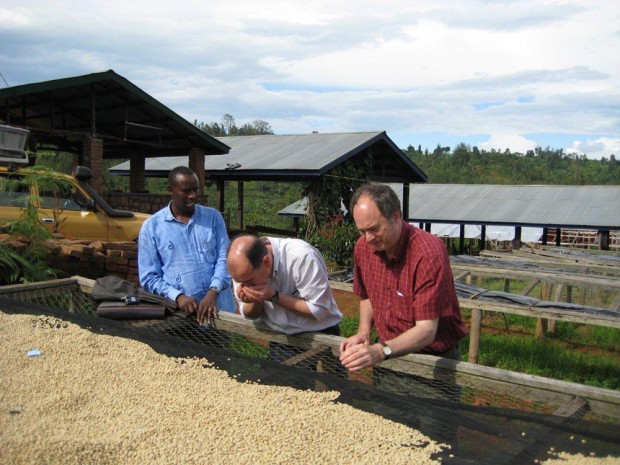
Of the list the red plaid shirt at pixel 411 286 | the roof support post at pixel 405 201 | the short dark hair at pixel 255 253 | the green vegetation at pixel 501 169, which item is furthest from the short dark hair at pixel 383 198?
the green vegetation at pixel 501 169

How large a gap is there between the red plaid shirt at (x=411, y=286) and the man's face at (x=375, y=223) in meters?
0.06

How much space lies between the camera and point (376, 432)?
1.97m

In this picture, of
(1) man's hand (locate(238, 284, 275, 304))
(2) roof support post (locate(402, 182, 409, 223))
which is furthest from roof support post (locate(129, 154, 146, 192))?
(1) man's hand (locate(238, 284, 275, 304))

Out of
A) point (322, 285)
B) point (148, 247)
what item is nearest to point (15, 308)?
point (148, 247)

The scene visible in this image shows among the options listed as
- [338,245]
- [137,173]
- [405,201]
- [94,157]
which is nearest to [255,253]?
[94,157]

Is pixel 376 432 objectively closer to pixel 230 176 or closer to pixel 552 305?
pixel 552 305

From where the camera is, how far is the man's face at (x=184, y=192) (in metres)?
3.36

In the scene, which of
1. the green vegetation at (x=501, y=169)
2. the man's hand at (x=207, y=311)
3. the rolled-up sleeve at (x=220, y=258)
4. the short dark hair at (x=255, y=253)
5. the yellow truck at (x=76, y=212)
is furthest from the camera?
the green vegetation at (x=501, y=169)

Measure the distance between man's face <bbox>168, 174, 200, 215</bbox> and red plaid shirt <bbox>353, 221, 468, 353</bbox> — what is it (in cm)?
113

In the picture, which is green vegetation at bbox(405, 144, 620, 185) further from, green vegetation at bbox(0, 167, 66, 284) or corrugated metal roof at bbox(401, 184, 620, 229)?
green vegetation at bbox(0, 167, 66, 284)

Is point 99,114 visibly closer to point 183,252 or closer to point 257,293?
point 183,252

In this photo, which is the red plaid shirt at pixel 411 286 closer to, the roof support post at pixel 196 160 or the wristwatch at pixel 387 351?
the wristwatch at pixel 387 351

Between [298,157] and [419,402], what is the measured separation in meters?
12.1

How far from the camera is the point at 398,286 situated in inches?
97.6
